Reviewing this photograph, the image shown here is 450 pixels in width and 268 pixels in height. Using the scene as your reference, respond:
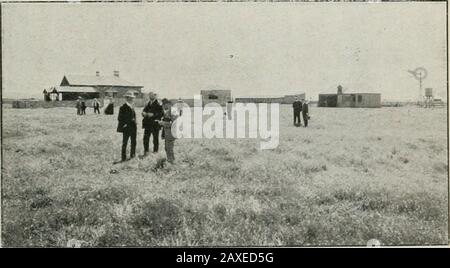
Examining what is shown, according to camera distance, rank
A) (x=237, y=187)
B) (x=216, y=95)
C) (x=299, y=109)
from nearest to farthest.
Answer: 1. (x=237, y=187)
2. (x=216, y=95)
3. (x=299, y=109)

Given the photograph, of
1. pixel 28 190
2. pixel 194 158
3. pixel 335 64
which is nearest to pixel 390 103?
pixel 335 64

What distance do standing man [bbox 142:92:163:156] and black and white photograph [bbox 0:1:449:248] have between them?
32 mm

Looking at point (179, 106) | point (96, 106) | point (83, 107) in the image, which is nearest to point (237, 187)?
point (179, 106)

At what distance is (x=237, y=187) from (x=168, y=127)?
83.0 inches

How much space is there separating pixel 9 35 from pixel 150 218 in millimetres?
4890

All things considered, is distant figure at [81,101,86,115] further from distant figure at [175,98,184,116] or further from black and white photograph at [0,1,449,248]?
distant figure at [175,98,184,116]

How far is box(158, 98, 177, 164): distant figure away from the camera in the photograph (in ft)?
30.0

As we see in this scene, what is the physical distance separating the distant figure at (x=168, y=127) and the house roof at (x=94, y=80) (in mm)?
931

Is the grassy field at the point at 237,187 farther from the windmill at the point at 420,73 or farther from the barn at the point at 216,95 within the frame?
the barn at the point at 216,95

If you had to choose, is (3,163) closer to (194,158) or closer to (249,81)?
(194,158)

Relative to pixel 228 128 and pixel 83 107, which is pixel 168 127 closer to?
pixel 228 128

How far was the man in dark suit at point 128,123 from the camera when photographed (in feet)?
29.9

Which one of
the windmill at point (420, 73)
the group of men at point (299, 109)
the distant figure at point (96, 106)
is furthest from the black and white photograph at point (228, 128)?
the distant figure at point (96, 106)

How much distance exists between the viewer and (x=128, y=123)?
9406 mm
